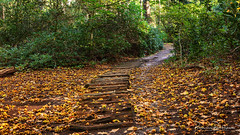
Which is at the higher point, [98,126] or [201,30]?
[201,30]

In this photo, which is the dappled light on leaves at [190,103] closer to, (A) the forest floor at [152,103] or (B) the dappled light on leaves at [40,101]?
(A) the forest floor at [152,103]

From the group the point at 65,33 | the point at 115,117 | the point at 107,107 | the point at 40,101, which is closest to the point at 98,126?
the point at 115,117

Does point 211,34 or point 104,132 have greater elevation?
point 211,34

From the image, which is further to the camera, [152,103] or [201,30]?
[201,30]

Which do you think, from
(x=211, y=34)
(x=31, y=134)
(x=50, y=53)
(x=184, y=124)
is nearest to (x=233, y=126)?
(x=184, y=124)

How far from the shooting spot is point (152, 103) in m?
5.17

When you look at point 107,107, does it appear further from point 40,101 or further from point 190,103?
point 40,101

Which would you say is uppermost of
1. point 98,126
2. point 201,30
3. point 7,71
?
point 201,30

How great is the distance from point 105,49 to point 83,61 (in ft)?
4.85

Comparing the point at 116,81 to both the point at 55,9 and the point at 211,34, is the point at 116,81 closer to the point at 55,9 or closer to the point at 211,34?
the point at 211,34

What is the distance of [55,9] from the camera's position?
10.8 m

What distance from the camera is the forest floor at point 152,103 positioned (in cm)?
361

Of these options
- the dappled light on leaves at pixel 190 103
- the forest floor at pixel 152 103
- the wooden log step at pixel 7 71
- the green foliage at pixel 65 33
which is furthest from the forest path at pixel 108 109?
the wooden log step at pixel 7 71

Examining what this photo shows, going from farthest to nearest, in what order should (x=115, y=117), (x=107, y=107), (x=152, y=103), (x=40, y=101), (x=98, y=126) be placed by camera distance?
(x=40, y=101) < (x=152, y=103) < (x=107, y=107) < (x=115, y=117) < (x=98, y=126)
